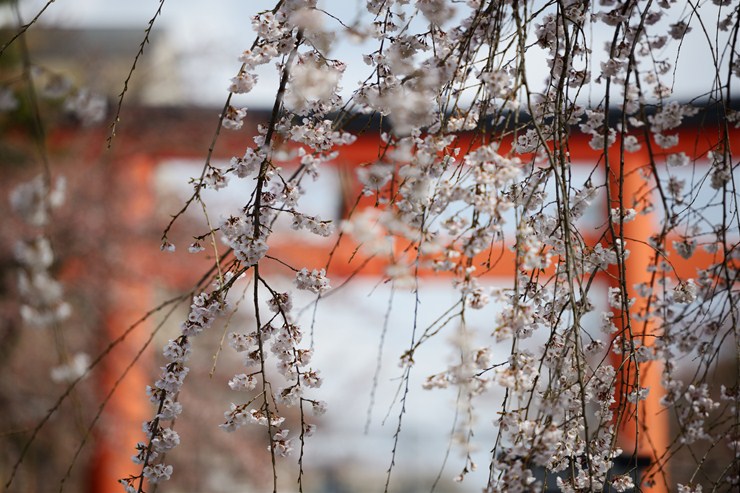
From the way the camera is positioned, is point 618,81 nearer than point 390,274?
No

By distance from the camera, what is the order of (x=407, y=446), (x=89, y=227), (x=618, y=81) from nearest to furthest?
(x=618, y=81) → (x=89, y=227) → (x=407, y=446)

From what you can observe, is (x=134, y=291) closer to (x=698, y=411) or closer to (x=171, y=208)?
(x=171, y=208)

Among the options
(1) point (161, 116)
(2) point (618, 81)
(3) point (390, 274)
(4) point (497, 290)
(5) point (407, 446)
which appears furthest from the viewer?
(5) point (407, 446)

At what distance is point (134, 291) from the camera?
5176mm

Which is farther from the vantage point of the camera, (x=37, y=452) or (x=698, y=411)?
(x=37, y=452)

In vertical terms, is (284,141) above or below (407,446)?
below

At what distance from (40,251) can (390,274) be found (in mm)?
3214

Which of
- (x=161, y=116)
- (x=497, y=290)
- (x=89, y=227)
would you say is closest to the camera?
(x=497, y=290)

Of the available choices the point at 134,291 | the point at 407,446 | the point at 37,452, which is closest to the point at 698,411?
the point at 134,291

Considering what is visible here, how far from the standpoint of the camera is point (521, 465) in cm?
92

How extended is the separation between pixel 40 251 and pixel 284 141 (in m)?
3.04

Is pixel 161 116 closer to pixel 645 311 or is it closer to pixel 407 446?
pixel 407 446

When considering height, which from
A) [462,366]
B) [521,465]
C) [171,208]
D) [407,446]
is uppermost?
[171,208]

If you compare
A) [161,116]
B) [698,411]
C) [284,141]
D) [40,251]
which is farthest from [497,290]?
[161,116]
